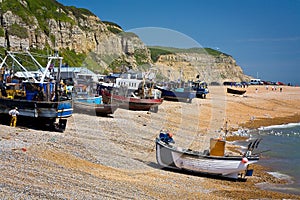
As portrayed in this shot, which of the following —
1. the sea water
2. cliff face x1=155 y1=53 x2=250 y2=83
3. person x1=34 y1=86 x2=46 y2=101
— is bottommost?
the sea water

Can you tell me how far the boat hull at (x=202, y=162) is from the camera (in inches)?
717

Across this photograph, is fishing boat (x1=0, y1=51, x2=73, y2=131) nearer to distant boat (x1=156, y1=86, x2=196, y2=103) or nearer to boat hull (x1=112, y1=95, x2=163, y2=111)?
boat hull (x1=112, y1=95, x2=163, y2=111)

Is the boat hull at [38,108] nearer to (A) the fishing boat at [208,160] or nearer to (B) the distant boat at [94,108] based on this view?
(A) the fishing boat at [208,160]

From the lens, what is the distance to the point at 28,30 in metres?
81.7

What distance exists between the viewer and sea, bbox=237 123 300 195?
19.5m

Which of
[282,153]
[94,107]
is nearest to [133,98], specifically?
[94,107]

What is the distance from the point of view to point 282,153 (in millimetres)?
28078

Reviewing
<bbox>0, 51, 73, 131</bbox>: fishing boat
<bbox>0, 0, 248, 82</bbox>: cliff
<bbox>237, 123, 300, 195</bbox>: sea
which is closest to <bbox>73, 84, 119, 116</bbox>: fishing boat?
<bbox>0, 51, 73, 131</bbox>: fishing boat

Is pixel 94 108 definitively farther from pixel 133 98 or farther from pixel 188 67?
pixel 188 67

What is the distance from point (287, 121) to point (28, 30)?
55.4m

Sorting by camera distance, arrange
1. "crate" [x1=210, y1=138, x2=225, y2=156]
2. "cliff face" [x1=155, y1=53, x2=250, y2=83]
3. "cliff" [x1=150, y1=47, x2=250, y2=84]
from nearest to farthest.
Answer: "crate" [x1=210, y1=138, x2=225, y2=156], "cliff face" [x1=155, y1=53, x2=250, y2=83], "cliff" [x1=150, y1=47, x2=250, y2=84]

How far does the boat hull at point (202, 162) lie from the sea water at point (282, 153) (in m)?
1.53

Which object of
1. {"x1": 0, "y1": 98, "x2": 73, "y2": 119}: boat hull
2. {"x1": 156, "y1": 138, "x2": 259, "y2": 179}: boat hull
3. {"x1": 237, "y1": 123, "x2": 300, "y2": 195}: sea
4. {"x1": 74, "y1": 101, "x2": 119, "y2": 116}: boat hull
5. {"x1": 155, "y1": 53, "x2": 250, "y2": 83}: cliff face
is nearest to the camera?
{"x1": 156, "y1": 138, "x2": 259, "y2": 179}: boat hull

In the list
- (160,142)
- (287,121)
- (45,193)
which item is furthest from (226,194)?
(287,121)
